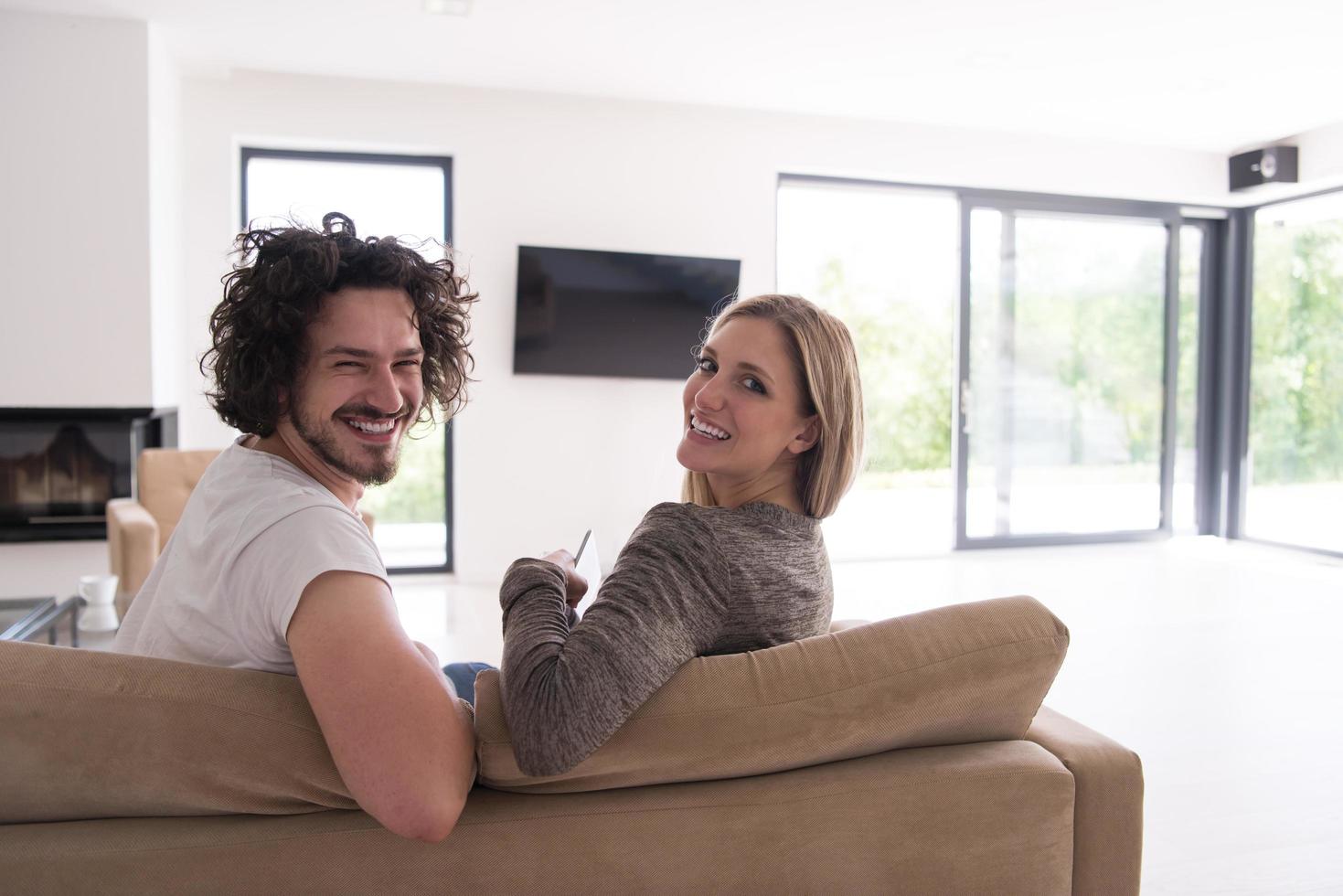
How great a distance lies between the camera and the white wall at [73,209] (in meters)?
4.20

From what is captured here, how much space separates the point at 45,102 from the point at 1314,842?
17.6 feet

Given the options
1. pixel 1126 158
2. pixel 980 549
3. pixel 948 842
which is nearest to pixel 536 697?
pixel 948 842

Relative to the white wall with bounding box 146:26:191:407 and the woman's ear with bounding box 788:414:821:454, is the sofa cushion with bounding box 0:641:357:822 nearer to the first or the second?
the woman's ear with bounding box 788:414:821:454

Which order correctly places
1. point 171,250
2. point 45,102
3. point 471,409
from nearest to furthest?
1. point 45,102
2. point 171,250
3. point 471,409

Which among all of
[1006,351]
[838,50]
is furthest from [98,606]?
[1006,351]

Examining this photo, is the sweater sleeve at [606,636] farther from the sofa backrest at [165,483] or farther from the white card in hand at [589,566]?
the sofa backrest at [165,483]

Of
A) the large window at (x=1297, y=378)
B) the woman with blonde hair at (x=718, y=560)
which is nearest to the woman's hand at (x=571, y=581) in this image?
the woman with blonde hair at (x=718, y=560)

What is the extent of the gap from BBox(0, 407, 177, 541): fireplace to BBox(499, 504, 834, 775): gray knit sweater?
156 inches

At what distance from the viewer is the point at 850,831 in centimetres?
108

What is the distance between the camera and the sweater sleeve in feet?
3.30

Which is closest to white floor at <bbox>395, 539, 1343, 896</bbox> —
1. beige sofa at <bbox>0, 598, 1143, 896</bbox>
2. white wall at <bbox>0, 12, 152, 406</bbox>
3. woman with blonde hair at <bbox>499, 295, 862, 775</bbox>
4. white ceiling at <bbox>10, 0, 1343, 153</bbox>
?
beige sofa at <bbox>0, 598, 1143, 896</bbox>

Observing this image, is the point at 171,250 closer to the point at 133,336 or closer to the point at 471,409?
the point at 133,336

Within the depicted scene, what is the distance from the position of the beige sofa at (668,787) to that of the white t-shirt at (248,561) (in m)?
0.09

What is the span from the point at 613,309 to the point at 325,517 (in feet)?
14.6
